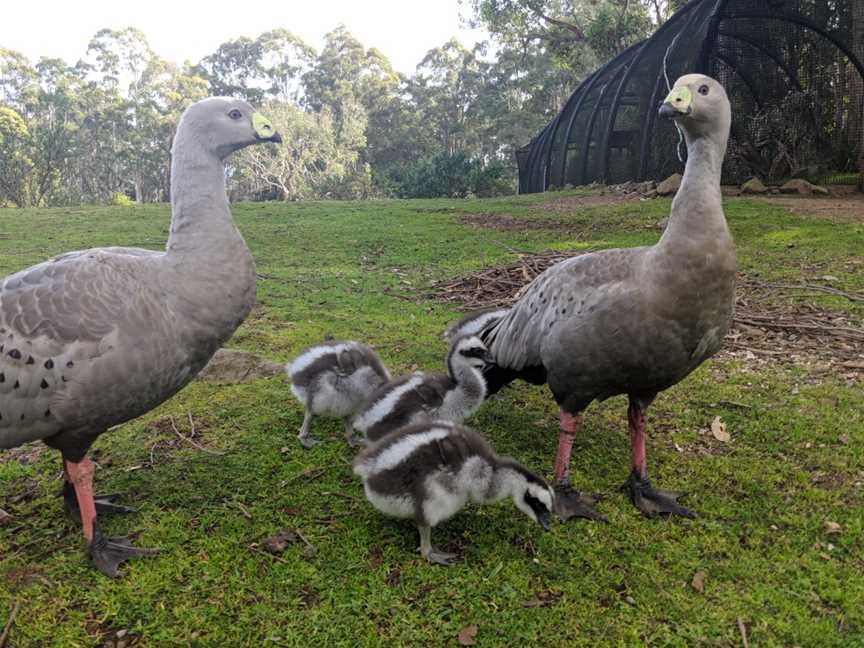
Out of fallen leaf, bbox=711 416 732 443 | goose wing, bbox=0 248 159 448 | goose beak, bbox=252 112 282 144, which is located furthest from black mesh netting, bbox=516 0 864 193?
goose wing, bbox=0 248 159 448

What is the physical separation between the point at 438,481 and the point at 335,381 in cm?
157

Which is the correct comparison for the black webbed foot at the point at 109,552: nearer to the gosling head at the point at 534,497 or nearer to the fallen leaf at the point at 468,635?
the fallen leaf at the point at 468,635

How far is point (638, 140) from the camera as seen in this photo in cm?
1919

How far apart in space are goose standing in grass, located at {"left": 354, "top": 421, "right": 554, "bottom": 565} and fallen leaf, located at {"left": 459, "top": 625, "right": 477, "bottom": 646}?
499 millimetres

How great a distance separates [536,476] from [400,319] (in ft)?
14.4

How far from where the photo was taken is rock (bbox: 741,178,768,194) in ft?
51.7

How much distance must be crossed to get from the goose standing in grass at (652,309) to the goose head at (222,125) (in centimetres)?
221

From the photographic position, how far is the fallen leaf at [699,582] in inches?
122

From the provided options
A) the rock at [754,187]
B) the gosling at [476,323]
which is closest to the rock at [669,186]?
the rock at [754,187]

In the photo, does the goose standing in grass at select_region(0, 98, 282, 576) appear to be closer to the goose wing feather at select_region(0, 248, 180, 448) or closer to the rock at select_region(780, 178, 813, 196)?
the goose wing feather at select_region(0, 248, 180, 448)

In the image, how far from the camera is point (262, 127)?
148 inches

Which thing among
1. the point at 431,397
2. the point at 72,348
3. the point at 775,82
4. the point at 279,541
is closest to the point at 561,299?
the point at 431,397

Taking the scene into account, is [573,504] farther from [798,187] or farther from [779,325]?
[798,187]

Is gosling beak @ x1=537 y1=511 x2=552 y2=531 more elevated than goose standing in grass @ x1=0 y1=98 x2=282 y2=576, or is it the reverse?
goose standing in grass @ x1=0 y1=98 x2=282 y2=576
